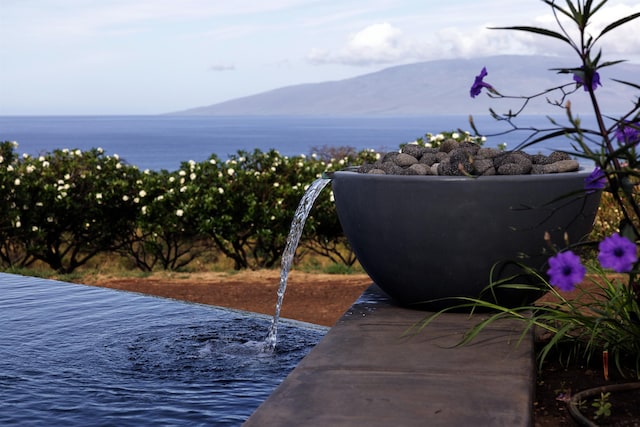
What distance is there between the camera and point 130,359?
391 cm

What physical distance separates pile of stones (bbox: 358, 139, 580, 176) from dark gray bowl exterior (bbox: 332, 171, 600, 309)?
0.15 metres

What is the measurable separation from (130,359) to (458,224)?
1771 millimetres

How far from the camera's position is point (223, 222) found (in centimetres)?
912

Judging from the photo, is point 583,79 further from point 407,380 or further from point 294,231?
point 294,231

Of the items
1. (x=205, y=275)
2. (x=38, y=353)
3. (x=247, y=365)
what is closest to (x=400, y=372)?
(x=247, y=365)

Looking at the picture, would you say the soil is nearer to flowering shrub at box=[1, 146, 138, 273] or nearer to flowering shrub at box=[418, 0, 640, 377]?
flowering shrub at box=[1, 146, 138, 273]

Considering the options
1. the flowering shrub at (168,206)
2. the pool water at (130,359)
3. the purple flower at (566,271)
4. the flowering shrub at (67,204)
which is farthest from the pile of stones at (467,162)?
the flowering shrub at (67,204)

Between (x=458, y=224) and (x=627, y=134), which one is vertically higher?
(x=627, y=134)

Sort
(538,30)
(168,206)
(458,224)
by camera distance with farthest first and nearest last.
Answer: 1. (168,206)
2. (458,224)
3. (538,30)

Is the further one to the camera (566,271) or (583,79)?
(583,79)

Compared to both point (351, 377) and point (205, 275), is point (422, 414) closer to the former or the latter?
point (351, 377)

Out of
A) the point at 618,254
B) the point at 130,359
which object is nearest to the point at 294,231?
the point at 130,359

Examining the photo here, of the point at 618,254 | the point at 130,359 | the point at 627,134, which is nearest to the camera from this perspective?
the point at 618,254

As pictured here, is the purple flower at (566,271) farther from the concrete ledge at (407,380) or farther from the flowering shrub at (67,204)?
the flowering shrub at (67,204)
